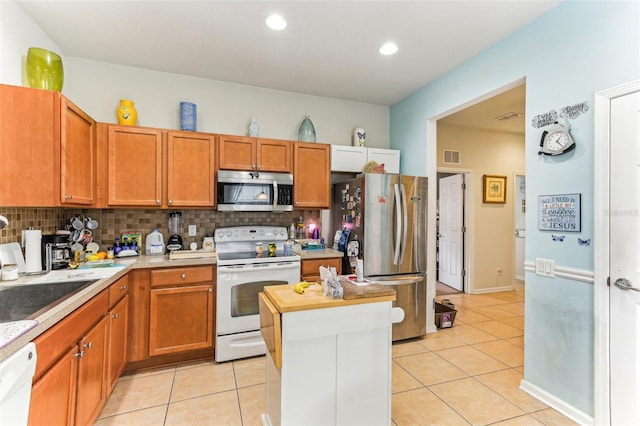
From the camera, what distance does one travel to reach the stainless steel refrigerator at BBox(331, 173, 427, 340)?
10.4ft

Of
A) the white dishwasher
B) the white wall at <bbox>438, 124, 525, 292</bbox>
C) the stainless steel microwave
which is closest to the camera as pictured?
the white dishwasher

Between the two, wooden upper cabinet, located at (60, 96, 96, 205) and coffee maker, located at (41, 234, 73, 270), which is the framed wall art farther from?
coffee maker, located at (41, 234, 73, 270)

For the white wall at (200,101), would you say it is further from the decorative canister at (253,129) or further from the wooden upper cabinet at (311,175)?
the wooden upper cabinet at (311,175)

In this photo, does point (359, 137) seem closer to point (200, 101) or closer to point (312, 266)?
point (312, 266)

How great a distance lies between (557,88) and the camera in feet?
7.02

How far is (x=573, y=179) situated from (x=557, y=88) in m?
0.68

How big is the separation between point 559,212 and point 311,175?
2.32 m

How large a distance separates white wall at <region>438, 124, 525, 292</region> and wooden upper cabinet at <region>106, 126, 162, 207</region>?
14.0 feet

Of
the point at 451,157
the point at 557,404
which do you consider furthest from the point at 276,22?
the point at 451,157

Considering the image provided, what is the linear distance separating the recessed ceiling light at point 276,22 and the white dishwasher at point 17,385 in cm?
246

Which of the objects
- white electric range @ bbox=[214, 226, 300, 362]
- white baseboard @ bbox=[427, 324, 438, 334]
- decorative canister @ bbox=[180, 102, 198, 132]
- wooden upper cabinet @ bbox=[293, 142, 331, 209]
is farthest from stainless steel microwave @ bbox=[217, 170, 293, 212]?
white baseboard @ bbox=[427, 324, 438, 334]

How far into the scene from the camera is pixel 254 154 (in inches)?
127

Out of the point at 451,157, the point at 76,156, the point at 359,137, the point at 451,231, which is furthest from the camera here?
the point at 451,231

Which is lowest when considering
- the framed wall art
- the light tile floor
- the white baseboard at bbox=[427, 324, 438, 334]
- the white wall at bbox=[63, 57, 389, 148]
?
the light tile floor
